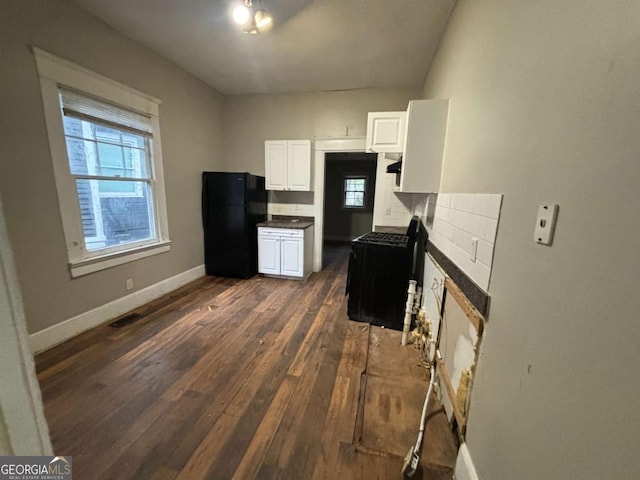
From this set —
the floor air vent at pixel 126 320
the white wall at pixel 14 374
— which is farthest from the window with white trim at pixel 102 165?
the white wall at pixel 14 374

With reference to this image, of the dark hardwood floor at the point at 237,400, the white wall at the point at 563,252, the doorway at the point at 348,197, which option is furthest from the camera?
the doorway at the point at 348,197

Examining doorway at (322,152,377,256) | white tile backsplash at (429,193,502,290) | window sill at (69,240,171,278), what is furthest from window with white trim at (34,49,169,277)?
doorway at (322,152,377,256)

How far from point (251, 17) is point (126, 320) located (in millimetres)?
3131

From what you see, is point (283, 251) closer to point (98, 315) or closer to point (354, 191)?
point (98, 315)

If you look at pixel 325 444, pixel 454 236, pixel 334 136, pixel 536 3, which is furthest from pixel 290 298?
pixel 536 3

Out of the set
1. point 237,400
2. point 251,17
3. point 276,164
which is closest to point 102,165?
point 251,17

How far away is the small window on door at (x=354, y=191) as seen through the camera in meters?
7.20

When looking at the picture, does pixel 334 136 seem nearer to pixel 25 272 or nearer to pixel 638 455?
pixel 25 272

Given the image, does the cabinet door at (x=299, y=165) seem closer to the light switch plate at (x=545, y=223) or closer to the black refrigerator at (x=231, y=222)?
the black refrigerator at (x=231, y=222)

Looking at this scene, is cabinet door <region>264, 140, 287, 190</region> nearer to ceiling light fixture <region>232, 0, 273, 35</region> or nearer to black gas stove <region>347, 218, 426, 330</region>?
ceiling light fixture <region>232, 0, 273, 35</region>

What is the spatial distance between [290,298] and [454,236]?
224cm

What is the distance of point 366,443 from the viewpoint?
141 centimetres

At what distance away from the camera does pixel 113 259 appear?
2656 mm

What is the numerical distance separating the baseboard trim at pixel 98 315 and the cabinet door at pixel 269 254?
110 centimetres
